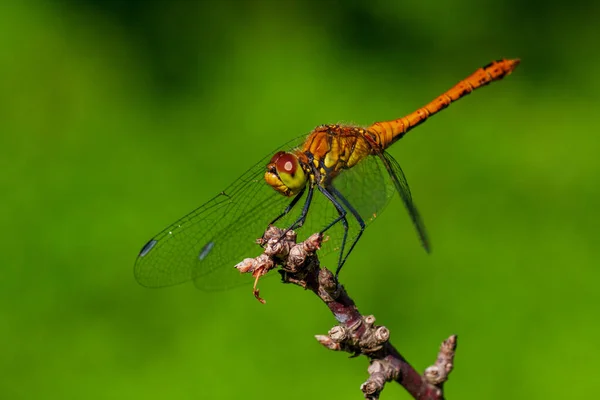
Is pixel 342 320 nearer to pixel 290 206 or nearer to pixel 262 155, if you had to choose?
pixel 290 206

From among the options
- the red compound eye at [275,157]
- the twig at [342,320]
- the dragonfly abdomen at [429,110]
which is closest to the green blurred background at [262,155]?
the dragonfly abdomen at [429,110]

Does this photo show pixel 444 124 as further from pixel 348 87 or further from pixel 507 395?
pixel 507 395

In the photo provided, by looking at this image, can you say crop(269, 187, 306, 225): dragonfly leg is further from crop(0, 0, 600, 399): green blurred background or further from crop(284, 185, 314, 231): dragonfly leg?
crop(0, 0, 600, 399): green blurred background

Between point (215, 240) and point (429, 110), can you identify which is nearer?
point (215, 240)

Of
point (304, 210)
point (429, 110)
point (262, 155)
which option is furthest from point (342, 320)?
point (262, 155)

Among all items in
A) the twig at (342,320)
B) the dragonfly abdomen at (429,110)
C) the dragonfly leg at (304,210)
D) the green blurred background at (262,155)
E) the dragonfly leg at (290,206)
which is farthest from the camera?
the green blurred background at (262,155)

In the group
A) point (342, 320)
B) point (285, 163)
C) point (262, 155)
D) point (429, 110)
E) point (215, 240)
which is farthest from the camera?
point (262, 155)

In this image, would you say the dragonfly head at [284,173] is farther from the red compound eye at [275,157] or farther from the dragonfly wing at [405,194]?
the dragonfly wing at [405,194]
